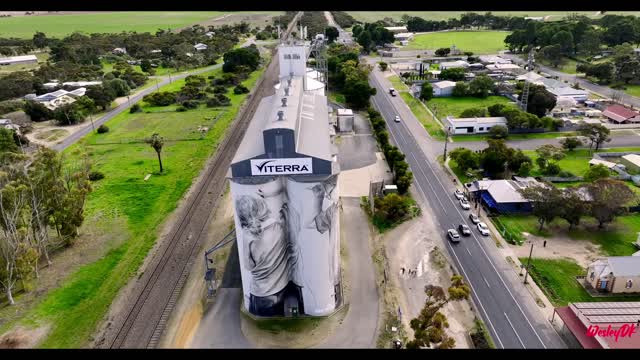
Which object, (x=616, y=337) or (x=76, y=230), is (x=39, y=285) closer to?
(x=76, y=230)

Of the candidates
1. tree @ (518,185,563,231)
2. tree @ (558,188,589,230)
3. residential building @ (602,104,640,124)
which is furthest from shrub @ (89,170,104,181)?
residential building @ (602,104,640,124)

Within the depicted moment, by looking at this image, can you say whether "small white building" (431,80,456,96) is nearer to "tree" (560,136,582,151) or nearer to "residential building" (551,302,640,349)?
"tree" (560,136,582,151)

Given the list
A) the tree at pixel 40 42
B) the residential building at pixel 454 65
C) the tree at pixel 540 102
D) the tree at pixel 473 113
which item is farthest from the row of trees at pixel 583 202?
the tree at pixel 40 42

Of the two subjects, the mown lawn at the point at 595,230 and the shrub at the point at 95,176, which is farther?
the shrub at the point at 95,176

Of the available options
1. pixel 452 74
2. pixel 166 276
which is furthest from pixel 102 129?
pixel 452 74

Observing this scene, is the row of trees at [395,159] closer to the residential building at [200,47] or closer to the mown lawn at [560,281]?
the mown lawn at [560,281]

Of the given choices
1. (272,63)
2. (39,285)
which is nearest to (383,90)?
(272,63)
